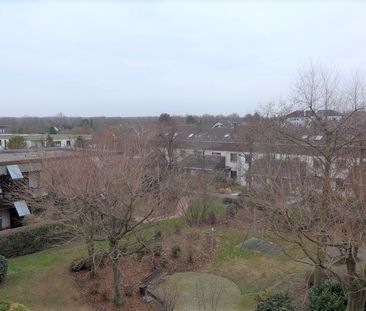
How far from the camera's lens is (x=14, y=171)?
23.0 m

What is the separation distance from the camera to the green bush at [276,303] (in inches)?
404

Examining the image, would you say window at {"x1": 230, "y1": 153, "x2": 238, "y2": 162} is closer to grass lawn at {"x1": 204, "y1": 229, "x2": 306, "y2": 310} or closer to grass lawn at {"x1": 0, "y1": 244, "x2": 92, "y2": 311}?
grass lawn at {"x1": 204, "y1": 229, "x2": 306, "y2": 310}

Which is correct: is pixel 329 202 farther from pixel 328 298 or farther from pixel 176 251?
pixel 176 251

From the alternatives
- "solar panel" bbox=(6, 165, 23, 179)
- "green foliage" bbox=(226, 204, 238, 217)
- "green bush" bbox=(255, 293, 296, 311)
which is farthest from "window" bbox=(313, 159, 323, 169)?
"solar panel" bbox=(6, 165, 23, 179)

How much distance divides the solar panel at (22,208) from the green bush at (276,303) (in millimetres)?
16882

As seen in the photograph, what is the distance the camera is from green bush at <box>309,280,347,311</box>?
1093 centimetres

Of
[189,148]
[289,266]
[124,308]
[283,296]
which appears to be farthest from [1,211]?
[189,148]

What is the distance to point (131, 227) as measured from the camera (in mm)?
13352

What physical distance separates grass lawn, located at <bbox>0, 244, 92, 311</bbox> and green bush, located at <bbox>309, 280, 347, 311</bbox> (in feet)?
25.6

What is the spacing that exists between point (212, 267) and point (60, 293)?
273 inches

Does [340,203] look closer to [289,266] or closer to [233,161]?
[289,266]

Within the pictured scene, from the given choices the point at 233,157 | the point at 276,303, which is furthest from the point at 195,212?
the point at 233,157

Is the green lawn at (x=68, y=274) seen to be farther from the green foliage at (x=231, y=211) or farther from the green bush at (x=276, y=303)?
the green foliage at (x=231, y=211)

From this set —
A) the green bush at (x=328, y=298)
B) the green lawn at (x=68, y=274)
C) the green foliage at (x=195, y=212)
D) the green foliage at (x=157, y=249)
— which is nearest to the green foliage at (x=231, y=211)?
the green foliage at (x=195, y=212)
